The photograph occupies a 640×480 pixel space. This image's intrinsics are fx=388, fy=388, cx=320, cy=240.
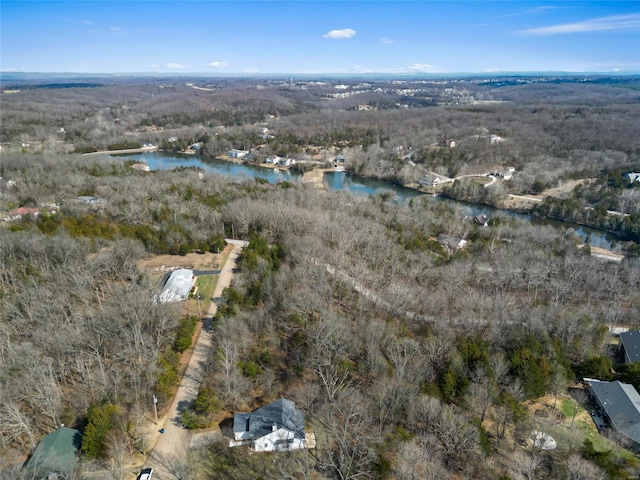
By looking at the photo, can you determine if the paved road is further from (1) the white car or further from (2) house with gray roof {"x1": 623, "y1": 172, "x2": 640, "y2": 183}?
(2) house with gray roof {"x1": 623, "y1": 172, "x2": 640, "y2": 183}

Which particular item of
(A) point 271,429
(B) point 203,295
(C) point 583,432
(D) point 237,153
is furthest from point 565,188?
(D) point 237,153

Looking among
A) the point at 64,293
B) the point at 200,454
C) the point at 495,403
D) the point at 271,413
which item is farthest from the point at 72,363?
the point at 495,403

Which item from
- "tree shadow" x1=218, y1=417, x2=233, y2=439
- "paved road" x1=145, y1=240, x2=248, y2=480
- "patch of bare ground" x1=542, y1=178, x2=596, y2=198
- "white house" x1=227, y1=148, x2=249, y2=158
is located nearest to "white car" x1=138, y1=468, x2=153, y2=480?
"paved road" x1=145, y1=240, x2=248, y2=480

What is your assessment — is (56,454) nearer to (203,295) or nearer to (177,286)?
(177,286)

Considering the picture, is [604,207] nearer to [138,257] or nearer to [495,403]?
[495,403]

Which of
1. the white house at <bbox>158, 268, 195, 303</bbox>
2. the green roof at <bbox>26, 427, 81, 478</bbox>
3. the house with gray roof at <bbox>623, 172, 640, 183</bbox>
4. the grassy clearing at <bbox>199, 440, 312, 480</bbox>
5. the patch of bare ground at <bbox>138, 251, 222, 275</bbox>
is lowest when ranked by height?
the grassy clearing at <bbox>199, 440, 312, 480</bbox>

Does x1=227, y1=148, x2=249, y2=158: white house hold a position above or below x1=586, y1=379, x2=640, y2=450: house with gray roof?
above

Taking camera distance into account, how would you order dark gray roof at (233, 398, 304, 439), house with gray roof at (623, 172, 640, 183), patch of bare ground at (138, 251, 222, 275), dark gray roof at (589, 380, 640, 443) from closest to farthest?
dark gray roof at (233, 398, 304, 439) < dark gray roof at (589, 380, 640, 443) < patch of bare ground at (138, 251, 222, 275) < house with gray roof at (623, 172, 640, 183)

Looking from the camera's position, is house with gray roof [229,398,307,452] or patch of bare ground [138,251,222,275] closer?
house with gray roof [229,398,307,452]
